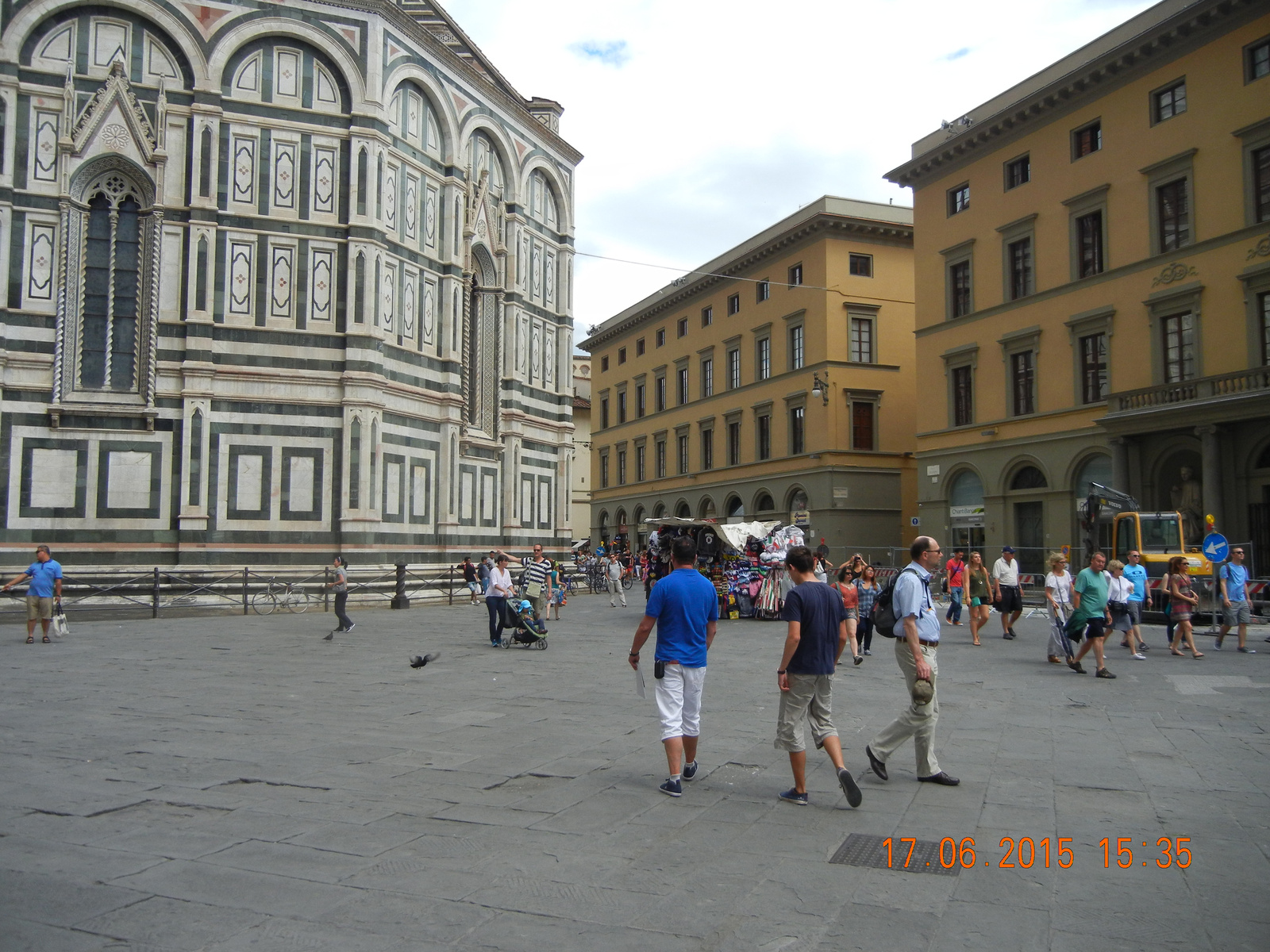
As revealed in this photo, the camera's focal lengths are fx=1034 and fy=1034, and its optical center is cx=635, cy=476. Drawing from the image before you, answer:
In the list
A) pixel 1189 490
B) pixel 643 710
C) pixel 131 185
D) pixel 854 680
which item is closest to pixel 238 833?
Result: pixel 643 710

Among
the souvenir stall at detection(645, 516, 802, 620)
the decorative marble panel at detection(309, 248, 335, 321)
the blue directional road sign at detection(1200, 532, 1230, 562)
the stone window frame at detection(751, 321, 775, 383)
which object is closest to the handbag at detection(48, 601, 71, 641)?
A: the decorative marble panel at detection(309, 248, 335, 321)

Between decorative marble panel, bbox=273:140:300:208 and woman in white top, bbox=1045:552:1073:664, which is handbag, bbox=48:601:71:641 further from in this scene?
woman in white top, bbox=1045:552:1073:664

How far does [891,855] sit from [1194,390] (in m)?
26.9

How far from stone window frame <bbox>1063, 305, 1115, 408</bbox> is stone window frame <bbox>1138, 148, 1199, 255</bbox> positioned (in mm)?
2348

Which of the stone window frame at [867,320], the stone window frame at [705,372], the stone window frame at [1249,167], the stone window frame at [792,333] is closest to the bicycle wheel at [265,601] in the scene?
the stone window frame at [1249,167]

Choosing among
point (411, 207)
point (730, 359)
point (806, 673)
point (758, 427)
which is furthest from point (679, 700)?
point (730, 359)

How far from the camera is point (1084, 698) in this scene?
447 inches

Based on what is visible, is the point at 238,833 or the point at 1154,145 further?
the point at 1154,145

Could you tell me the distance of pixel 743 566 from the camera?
24875 mm

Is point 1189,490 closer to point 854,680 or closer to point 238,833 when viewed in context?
point 854,680

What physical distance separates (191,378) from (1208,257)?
88.0ft

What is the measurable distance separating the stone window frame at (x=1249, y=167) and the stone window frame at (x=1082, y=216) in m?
4.50

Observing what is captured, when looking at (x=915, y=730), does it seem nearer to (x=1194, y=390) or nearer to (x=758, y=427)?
(x=1194, y=390)

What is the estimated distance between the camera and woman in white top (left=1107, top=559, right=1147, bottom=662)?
15.1 metres
